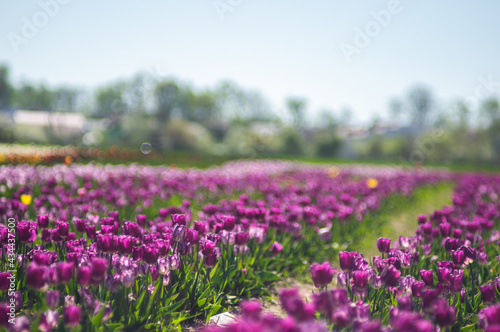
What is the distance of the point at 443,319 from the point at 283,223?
2.23 meters

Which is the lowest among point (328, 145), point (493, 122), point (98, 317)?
point (98, 317)

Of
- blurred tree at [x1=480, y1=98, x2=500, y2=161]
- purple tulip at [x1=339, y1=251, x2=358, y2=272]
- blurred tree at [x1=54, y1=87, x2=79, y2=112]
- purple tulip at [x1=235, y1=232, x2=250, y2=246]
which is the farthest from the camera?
blurred tree at [x1=54, y1=87, x2=79, y2=112]

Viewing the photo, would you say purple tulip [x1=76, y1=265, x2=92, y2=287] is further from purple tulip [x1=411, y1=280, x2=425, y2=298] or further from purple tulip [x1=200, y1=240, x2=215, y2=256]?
purple tulip [x1=411, y1=280, x2=425, y2=298]

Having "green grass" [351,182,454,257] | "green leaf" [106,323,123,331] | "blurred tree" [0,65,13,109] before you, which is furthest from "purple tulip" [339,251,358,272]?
"blurred tree" [0,65,13,109]

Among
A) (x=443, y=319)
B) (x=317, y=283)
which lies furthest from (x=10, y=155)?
(x=443, y=319)

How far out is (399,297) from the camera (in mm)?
2240

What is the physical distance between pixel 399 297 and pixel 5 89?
8041 cm

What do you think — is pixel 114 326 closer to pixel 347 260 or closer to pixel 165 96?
pixel 347 260

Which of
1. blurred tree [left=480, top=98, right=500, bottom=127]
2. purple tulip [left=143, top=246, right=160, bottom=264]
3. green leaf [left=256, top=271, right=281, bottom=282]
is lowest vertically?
green leaf [left=256, top=271, right=281, bottom=282]

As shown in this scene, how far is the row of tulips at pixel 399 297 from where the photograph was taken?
4.56ft

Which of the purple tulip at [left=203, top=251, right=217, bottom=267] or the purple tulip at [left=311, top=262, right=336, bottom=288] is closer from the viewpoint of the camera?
the purple tulip at [left=311, top=262, right=336, bottom=288]

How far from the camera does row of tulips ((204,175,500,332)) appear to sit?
1.39m

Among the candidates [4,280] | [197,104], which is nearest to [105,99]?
[197,104]

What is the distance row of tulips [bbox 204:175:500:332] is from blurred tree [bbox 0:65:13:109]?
67.4 metres
